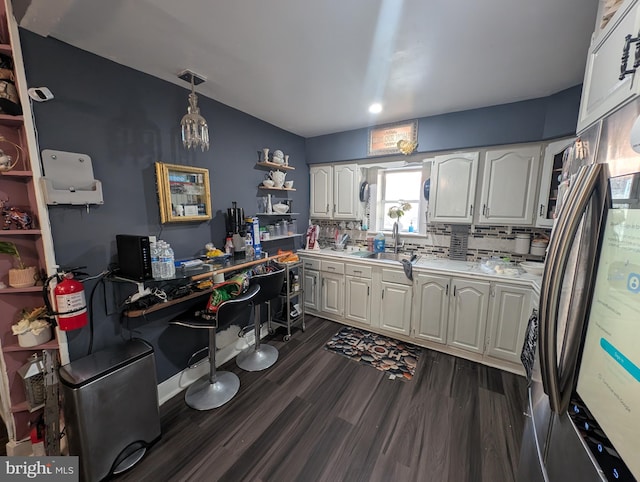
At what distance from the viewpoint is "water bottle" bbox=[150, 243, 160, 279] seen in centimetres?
162

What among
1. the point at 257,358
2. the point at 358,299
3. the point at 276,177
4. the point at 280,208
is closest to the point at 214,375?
the point at 257,358

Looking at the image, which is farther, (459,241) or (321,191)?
(321,191)

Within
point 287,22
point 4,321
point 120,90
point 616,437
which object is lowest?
point 4,321

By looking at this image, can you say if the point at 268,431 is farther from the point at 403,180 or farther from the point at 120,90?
the point at 403,180

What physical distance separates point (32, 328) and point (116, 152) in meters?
1.12

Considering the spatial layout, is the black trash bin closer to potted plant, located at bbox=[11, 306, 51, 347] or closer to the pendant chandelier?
Answer: potted plant, located at bbox=[11, 306, 51, 347]

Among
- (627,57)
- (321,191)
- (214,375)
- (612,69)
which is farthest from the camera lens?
(321,191)

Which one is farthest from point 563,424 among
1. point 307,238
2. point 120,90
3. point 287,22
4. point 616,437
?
point 307,238

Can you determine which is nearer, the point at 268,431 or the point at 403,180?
the point at 268,431

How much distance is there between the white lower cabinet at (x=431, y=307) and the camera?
7.95ft

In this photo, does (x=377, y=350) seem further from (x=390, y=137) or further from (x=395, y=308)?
(x=390, y=137)

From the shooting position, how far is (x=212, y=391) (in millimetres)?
1982

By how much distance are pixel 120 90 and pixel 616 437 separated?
2641 mm

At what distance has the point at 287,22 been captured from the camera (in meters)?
1.29
